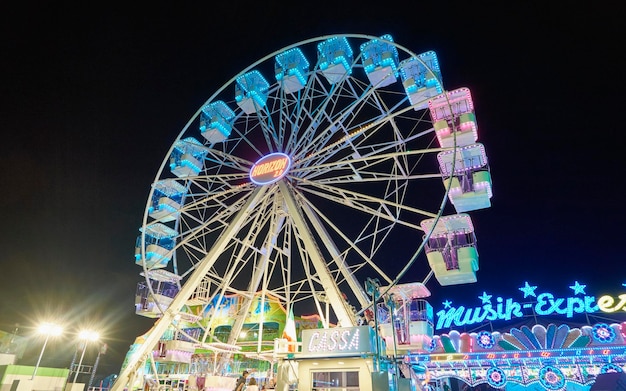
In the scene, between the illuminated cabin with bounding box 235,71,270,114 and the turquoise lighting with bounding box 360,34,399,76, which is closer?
the turquoise lighting with bounding box 360,34,399,76

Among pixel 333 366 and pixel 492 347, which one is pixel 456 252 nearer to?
pixel 492 347

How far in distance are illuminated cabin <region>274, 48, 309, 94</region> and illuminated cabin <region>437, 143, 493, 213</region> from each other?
24.7 feet

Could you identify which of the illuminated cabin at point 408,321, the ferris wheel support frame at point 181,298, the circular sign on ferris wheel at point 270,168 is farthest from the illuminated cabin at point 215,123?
the illuminated cabin at point 408,321

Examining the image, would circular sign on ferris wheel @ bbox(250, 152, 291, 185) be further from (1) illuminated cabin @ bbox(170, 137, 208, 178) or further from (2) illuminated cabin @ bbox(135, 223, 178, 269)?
(2) illuminated cabin @ bbox(135, 223, 178, 269)

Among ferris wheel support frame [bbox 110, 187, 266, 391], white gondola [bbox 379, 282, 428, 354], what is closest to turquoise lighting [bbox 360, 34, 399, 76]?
ferris wheel support frame [bbox 110, 187, 266, 391]

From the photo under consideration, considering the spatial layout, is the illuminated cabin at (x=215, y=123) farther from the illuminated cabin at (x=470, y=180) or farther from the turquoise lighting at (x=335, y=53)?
the illuminated cabin at (x=470, y=180)

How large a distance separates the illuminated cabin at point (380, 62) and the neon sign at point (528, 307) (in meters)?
12.8

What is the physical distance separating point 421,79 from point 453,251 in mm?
6640

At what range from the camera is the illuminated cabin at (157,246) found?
17422 mm

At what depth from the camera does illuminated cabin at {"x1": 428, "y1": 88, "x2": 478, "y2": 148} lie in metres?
13.8

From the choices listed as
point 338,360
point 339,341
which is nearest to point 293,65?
point 339,341

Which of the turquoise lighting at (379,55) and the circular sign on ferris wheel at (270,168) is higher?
the turquoise lighting at (379,55)

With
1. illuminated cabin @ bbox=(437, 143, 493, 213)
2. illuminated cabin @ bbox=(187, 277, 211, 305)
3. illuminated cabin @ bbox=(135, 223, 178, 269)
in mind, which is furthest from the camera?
illuminated cabin @ bbox=(187, 277, 211, 305)

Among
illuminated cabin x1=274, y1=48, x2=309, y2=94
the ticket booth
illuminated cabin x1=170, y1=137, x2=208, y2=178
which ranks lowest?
the ticket booth
